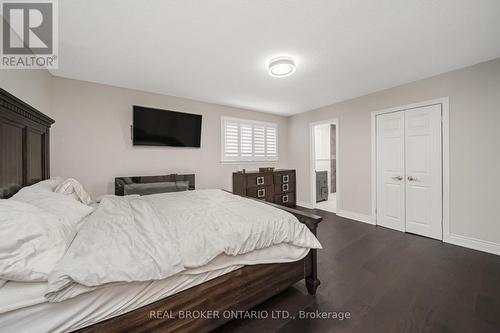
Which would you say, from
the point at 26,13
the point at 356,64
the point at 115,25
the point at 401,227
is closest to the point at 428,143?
the point at 401,227

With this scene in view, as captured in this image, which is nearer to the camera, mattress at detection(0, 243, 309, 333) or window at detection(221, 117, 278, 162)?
mattress at detection(0, 243, 309, 333)

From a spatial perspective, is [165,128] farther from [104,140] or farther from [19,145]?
[19,145]

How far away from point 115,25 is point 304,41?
1833mm

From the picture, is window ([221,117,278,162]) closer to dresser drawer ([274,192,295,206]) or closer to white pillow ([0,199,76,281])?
dresser drawer ([274,192,295,206])

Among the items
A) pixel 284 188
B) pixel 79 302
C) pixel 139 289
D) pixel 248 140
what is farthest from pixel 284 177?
pixel 79 302

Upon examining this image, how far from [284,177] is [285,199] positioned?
0.55 meters

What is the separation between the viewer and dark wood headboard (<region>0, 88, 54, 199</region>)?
137 cm

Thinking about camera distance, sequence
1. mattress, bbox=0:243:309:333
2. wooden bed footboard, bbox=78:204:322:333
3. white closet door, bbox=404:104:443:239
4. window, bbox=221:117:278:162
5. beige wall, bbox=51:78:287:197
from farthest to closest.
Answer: window, bbox=221:117:278:162
white closet door, bbox=404:104:443:239
beige wall, bbox=51:78:287:197
wooden bed footboard, bbox=78:204:322:333
mattress, bbox=0:243:309:333

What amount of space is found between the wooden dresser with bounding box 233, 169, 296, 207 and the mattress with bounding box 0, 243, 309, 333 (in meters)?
2.85

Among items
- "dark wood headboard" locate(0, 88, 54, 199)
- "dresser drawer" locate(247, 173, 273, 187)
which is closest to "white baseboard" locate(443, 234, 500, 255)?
"dresser drawer" locate(247, 173, 273, 187)

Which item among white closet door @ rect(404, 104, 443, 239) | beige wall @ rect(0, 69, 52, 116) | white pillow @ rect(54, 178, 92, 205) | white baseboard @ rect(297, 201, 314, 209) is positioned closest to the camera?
beige wall @ rect(0, 69, 52, 116)

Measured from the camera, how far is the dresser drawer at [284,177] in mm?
4500

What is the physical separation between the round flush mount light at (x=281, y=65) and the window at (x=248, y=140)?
198cm
